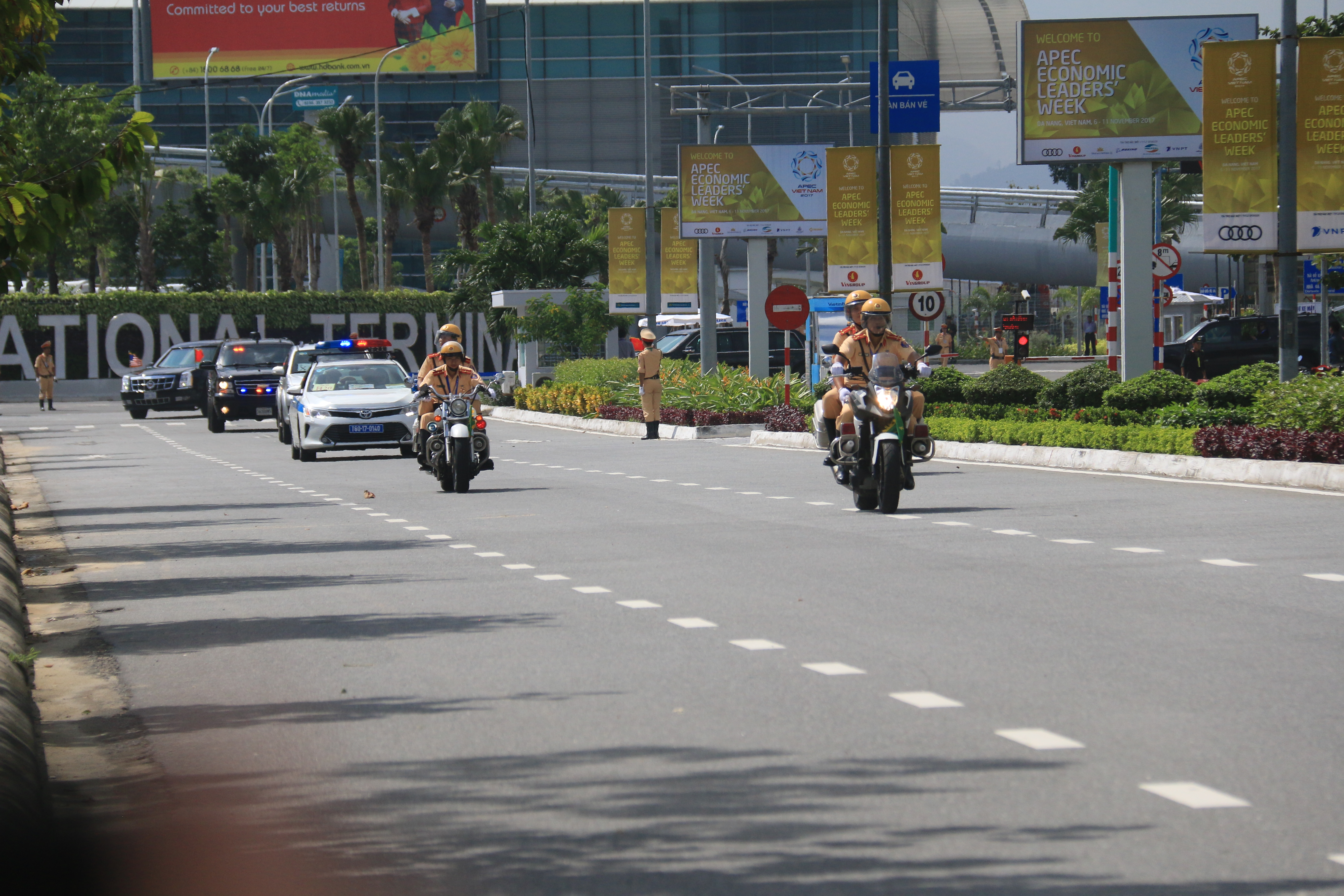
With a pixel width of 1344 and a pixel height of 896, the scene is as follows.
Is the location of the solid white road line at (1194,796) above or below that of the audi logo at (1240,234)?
below

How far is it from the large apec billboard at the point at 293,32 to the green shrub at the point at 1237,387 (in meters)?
86.2

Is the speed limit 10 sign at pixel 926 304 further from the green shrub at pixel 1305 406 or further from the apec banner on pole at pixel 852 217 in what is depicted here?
the green shrub at pixel 1305 406

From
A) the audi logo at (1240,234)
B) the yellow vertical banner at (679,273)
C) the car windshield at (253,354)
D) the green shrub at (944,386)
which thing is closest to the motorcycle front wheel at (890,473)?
the audi logo at (1240,234)

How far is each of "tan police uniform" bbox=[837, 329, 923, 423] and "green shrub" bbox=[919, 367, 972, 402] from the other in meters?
11.3

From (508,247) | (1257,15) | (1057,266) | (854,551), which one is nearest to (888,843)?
(854,551)

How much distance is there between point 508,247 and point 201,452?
2447cm

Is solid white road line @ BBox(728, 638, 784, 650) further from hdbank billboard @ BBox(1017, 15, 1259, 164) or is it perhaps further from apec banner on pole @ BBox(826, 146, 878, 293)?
apec banner on pole @ BBox(826, 146, 878, 293)

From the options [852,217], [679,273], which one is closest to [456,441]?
[852,217]

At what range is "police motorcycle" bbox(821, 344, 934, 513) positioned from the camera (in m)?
15.6

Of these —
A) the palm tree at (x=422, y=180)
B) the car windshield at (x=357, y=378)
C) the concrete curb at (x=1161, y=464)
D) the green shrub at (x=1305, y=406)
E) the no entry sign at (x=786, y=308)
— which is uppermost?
the palm tree at (x=422, y=180)

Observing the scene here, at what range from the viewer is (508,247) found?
54.4m

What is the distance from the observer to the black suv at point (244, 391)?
3866 centimetres

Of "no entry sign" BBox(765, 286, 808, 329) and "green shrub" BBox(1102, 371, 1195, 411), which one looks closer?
"green shrub" BBox(1102, 371, 1195, 411)

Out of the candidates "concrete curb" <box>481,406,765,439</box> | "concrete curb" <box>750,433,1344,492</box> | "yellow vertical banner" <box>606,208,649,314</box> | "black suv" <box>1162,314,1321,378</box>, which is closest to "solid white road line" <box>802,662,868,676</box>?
"concrete curb" <box>750,433,1344,492</box>
